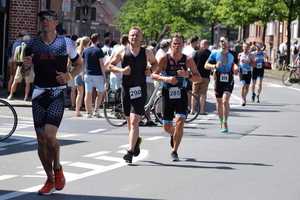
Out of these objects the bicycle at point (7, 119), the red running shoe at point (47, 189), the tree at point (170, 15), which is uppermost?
the tree at point (170, 15)

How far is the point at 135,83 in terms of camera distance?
380 inches

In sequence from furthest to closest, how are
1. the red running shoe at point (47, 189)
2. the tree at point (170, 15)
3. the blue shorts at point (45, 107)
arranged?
the tree at point (170, 15)
the blue shorts at point (45, 107)
the red running shoe at point (47, 189)

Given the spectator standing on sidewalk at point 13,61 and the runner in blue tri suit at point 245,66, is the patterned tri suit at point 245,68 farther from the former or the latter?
the spectator standing on sidewalk at point 13,61

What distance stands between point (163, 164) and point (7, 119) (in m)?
3.21

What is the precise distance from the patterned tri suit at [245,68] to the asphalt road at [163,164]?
18.7 feet

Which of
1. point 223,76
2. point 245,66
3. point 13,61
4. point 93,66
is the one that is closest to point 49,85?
point 223,76

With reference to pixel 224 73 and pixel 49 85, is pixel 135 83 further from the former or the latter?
pixel 224 73

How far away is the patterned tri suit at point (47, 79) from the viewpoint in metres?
7.20

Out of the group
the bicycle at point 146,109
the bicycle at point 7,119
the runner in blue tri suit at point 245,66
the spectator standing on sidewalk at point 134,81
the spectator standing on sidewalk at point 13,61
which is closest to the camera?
the spectator standing on sidewalk at point 134,81

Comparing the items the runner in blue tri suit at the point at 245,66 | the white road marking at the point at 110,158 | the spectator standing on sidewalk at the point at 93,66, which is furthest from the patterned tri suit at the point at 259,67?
the white road marking at the point at 110,158

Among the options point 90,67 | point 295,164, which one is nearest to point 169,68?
point 295,164

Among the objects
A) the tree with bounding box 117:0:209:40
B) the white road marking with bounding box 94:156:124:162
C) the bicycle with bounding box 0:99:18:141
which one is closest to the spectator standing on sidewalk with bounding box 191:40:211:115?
the bicycle with bounding box 0:99:18:141

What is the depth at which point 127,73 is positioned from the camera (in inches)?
372

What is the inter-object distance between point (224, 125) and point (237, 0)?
4174 centimetres
